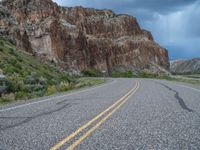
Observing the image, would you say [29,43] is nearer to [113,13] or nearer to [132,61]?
[132,61]

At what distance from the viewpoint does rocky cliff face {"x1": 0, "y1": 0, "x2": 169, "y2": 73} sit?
274 ft

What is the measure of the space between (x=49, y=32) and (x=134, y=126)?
81.0m

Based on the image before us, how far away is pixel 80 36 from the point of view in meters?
99.1

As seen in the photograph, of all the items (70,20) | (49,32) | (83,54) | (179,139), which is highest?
(70,20)

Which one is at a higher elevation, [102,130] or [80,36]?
[80,36]

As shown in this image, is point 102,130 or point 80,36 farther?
point 80,36

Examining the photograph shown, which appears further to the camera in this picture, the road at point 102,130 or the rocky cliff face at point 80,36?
the rocky cliff face at point 80,36

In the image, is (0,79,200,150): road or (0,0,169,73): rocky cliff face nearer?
(0,79,200,150): road

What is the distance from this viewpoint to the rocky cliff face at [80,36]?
274 ft

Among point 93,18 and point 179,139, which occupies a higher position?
point 93,18

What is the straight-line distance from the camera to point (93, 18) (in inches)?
4879

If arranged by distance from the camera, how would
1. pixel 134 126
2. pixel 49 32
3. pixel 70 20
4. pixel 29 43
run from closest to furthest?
pixel 134 126
pixel 29 43
pixel 49 32
pixel 70 20

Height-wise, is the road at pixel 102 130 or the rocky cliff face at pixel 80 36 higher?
the rocky cliff face at pixel 80 36

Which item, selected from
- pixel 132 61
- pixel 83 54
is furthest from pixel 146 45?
pixel 83 54
